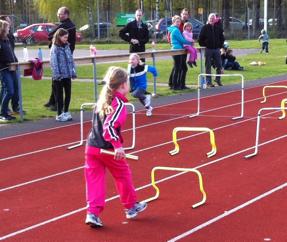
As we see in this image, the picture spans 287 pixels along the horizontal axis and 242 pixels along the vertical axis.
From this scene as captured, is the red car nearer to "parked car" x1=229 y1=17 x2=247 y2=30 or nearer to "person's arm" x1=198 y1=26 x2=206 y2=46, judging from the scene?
"parked car" x1=229 y1=17 x2=247 y2=30

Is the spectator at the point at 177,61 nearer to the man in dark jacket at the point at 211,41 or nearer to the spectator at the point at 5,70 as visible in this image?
the man in dark jacket at the point at 211,41

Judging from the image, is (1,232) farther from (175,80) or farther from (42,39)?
(42,39)

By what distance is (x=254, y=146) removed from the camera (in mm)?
10195

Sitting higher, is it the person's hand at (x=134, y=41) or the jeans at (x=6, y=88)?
the person's hand at (x=134, y=41)

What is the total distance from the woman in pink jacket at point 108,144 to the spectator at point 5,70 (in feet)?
24.1

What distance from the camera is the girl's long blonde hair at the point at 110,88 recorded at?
6152 millimetres

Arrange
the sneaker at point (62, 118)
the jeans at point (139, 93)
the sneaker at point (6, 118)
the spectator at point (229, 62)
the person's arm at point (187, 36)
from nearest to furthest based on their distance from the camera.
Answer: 1. the sneaker at point (62, 118)
2. the sneaker at point (6, 118)
3. the jeans at point (139, 93)
4. the person's arm at point (187, 36)
5. the spectator at point (229, 62)

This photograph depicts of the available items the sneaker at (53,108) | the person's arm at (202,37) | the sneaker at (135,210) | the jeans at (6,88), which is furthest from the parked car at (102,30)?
the sneaker at (135,210)

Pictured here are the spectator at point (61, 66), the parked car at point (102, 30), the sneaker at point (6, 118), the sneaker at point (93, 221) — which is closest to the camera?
the sneaker at point (93, 221)

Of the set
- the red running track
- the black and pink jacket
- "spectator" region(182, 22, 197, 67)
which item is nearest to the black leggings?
the red running track

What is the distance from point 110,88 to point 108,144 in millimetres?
567

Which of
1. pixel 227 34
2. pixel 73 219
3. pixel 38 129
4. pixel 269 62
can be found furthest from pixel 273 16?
pixel 73 219

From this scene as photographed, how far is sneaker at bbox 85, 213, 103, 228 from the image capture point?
6293mm

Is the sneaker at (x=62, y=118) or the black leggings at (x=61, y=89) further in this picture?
the sneaker at (x=62, y=118)
